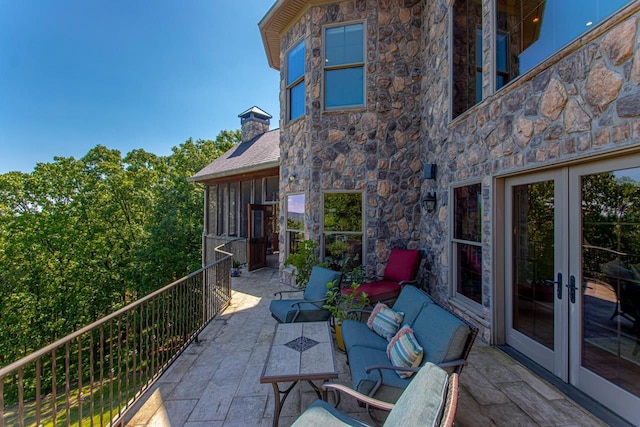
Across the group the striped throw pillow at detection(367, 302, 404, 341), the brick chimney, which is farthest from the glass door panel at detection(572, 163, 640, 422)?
the brick chimney

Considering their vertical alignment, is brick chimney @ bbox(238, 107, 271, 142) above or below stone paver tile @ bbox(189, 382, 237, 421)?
above

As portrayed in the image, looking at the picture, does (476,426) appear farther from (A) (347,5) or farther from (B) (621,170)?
(A) (347,5)

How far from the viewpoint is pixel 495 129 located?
3572 millimetres

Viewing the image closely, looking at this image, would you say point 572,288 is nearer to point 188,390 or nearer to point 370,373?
point 370,373

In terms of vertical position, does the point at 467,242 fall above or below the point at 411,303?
above

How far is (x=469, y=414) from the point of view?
2420 millimetres

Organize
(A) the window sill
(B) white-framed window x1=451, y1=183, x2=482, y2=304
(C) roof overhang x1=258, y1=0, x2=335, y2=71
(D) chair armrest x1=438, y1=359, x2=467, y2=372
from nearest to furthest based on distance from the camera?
(D) chair armrest x1=438, y1=359, x2=467, y2=372
(B) white-framed window x1=451, y1=183, x2=482, y2=304
(A) the window sill
(C) roof overhang x1=258, y1=0, x2=335, y2=71

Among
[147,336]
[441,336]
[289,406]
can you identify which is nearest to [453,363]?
[441,336]

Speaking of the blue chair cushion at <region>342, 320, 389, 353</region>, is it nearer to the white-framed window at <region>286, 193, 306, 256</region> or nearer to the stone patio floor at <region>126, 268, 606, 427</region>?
the stone patio floor at <region>126, 268, 606, 427</region>

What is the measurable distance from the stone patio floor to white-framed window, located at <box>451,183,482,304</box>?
2.69 feet

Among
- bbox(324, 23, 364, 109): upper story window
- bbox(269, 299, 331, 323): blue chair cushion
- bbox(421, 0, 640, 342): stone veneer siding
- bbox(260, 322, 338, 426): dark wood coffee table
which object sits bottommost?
bbox(269, 299, 331, 323): blue chair cushion

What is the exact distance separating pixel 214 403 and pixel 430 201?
4.33m

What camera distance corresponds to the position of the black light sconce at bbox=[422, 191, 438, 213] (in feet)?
16.9

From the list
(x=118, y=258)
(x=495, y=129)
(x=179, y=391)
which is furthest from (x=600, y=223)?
(x=118, y=258)
